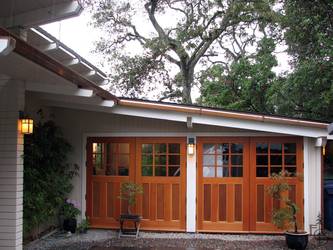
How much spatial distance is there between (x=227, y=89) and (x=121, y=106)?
31.8 ft

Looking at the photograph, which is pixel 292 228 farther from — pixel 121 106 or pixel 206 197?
pixel 121 106

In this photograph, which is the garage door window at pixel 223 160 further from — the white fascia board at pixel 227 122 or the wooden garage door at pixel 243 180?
the white fascia board at pixel 227 122

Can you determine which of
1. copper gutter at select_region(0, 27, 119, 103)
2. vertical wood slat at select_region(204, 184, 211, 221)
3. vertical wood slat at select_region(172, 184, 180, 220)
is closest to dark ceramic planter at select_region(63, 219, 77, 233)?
vertical wood slat at select_region(172, 184, 180, 220)

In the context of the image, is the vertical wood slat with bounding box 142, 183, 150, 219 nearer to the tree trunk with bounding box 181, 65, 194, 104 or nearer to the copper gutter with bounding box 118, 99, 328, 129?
the copper gutter with bounding box 118, 99, 328, 129

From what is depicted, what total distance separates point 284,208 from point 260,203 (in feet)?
2.17

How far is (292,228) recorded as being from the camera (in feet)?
25.4

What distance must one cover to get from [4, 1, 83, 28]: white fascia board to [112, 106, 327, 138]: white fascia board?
2.08m

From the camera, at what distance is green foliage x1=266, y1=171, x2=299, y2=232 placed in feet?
23.1

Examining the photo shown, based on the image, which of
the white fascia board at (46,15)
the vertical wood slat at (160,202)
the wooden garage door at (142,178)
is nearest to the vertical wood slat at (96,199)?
the wooden garage door at (142,178)

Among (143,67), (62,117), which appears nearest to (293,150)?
(62,117)

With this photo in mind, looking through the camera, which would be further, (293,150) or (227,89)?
(227,89)

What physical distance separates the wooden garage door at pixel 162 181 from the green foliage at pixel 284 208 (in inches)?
67.0

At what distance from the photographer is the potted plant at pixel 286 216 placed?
22.6 feet

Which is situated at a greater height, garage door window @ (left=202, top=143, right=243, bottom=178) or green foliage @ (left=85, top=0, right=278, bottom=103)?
green foliage @ (left=85, top=0, right=278, bottom=103)
